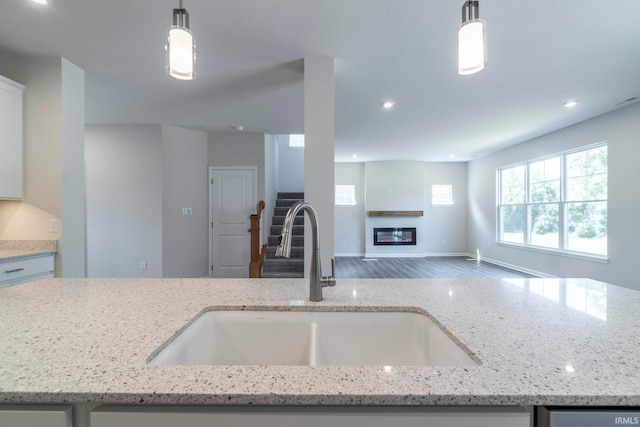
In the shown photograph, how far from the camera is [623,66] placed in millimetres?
2871

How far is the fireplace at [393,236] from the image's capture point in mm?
8195

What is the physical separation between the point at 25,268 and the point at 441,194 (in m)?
8.67

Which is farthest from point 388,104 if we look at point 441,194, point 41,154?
point 441,194

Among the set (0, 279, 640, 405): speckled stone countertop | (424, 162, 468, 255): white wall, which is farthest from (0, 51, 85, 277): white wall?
(424, 162, 468, 255): white wall

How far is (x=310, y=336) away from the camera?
38.9 inches

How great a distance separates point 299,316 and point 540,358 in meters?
0.69

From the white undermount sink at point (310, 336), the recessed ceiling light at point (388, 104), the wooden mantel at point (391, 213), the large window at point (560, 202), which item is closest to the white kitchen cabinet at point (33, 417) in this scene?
the white undermount sink at point (310, 336)

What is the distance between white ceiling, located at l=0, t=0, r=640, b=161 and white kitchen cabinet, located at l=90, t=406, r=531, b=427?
2.31 metres

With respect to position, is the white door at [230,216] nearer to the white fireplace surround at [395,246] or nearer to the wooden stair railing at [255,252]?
the wooden stair railing at [255,252]

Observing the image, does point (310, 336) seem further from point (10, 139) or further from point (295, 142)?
point (295, 142)

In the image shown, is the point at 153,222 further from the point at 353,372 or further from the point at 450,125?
the point at 450,125

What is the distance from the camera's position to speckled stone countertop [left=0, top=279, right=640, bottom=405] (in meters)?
0.53

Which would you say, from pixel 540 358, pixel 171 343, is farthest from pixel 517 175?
pixel 171 343

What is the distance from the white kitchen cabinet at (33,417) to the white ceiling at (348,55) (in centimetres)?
233
